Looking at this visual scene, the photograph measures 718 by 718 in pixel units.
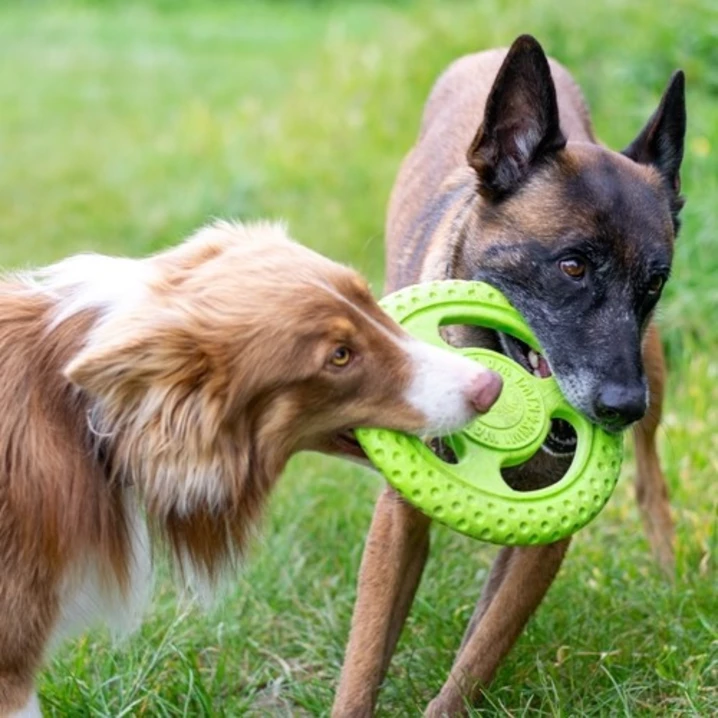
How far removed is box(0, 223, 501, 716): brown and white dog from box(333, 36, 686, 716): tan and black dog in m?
0.62

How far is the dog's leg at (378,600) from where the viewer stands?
4285 mm

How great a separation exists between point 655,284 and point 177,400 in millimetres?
1663

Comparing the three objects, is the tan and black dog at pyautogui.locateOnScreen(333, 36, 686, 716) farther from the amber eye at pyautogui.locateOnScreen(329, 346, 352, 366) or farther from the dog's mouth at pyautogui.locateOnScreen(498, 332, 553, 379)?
the amber eye at pyautogui.locateOnScreen(329, 346, 352, 366)

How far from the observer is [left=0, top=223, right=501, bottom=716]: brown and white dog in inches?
137

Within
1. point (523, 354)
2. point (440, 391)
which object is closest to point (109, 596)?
point (440, 391)

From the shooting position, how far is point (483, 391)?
144 inches

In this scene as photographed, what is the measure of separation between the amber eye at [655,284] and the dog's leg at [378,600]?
1.01 m

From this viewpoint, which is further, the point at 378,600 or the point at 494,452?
the point at 378,600

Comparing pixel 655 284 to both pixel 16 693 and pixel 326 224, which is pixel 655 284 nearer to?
pixel 16 693

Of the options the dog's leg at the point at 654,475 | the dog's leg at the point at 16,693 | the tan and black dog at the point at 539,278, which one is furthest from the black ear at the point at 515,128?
the dog's leg at the point at 16,693

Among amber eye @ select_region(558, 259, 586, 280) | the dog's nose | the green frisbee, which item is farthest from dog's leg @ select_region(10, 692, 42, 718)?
amber eye @ select_region(558, 259, 586, 280)

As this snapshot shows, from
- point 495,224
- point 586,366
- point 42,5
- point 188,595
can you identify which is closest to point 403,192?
point 495,224

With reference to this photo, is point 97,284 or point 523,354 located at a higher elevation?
point 97,284

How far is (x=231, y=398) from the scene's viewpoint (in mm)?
3490
